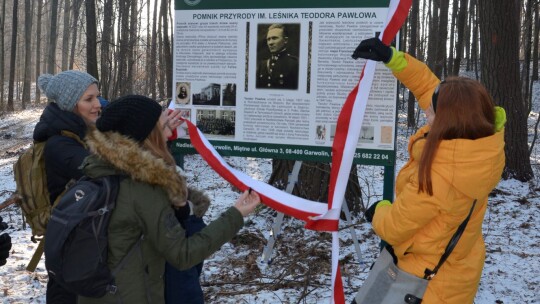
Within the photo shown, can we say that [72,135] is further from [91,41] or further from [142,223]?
[91,41]

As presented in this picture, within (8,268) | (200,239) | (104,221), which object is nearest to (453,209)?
(200,239)

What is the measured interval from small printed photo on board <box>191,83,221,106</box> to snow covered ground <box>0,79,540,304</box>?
1.60 m

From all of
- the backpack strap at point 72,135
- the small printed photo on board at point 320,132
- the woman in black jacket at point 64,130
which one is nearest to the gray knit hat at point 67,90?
the woman in black jacket at point 64,130

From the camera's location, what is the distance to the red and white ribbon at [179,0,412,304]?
323 cm

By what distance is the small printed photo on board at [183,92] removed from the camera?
4262 millimetres

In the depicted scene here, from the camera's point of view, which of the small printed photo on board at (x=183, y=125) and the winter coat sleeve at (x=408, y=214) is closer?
the winter coat sleeve at (x=408, y=214)

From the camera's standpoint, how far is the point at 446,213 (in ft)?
7.96

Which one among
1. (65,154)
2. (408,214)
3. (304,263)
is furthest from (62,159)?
(304,263)

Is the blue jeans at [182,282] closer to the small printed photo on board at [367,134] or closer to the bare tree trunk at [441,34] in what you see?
the small printed photo on board at [367,134]

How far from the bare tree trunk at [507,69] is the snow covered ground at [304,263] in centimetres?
93

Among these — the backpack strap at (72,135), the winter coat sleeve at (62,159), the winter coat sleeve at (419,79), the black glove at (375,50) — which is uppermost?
the black glove at (375,50)

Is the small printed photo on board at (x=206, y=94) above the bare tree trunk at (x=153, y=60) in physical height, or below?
below

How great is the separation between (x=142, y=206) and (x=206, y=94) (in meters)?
2.17

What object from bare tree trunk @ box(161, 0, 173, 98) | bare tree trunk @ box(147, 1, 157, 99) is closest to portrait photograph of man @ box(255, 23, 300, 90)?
bare tree trunk @ box(161, 0, 173, 98)
